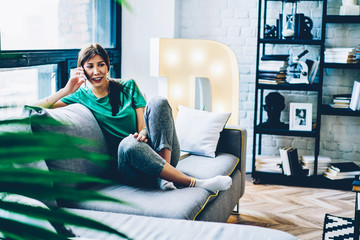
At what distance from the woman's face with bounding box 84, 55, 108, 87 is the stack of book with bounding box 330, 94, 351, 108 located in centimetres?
227

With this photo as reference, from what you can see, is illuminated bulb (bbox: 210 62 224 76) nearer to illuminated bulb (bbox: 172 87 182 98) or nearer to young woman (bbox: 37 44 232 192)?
illuminated bulb (bbox: 172 87 182 98)

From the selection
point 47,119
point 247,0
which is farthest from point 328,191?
point 47,119

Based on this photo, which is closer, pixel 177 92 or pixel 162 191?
pixel 162 191

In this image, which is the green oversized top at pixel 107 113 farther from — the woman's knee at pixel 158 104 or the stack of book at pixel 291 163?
the stack of book at pixel 291 163

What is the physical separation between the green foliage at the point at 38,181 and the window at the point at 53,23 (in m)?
2.47

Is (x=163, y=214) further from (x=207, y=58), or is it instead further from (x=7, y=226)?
(x=207, y=58)

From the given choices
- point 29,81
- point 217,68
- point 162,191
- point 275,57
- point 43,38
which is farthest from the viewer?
point 275,57

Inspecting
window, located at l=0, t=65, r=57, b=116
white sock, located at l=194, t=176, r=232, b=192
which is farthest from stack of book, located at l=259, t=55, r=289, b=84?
window, located at l=0, t=65, r=57, b=116

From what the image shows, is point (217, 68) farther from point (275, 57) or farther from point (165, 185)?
point (165, 185)

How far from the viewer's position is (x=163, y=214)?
205cm

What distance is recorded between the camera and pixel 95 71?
277 centimetres

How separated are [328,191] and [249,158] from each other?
90 centimetres

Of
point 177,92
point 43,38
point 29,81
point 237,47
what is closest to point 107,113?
point 29,81

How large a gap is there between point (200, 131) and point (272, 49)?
158 cm
